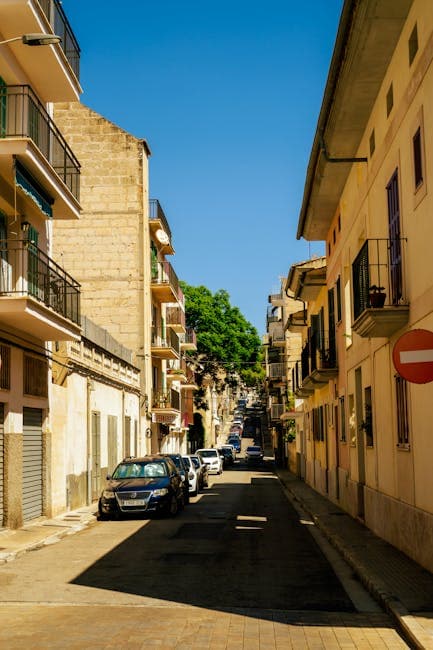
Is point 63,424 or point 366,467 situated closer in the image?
point 366,467

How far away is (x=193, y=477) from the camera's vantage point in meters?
30.7

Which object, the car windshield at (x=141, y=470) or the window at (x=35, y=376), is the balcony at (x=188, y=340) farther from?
the window at (x=35, y=376)

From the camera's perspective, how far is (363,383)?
18.5m

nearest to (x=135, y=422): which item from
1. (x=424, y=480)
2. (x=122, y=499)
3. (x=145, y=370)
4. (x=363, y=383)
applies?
(x=145, y=370)

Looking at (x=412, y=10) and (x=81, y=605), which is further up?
(x=412, y=10)

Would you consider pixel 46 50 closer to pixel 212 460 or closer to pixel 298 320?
pixel 298 320

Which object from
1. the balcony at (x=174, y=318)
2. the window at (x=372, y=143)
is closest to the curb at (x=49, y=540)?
the window at (x=372, y=143)

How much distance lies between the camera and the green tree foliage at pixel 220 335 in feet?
218

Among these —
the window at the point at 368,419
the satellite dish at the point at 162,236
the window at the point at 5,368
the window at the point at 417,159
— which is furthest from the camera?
the satellite dish at the point at 162,236

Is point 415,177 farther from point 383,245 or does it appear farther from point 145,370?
point 145,370

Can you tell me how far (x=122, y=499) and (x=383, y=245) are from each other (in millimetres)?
9384

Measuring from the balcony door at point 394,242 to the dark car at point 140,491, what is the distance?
9.35 m

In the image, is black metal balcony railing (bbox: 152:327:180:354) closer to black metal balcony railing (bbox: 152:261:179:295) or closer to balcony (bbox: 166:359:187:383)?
balcony (bbox: 166:359:187:383)

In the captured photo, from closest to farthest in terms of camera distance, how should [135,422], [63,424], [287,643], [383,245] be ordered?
[287,643]
[383,245]
[63,424]
[135,422]
